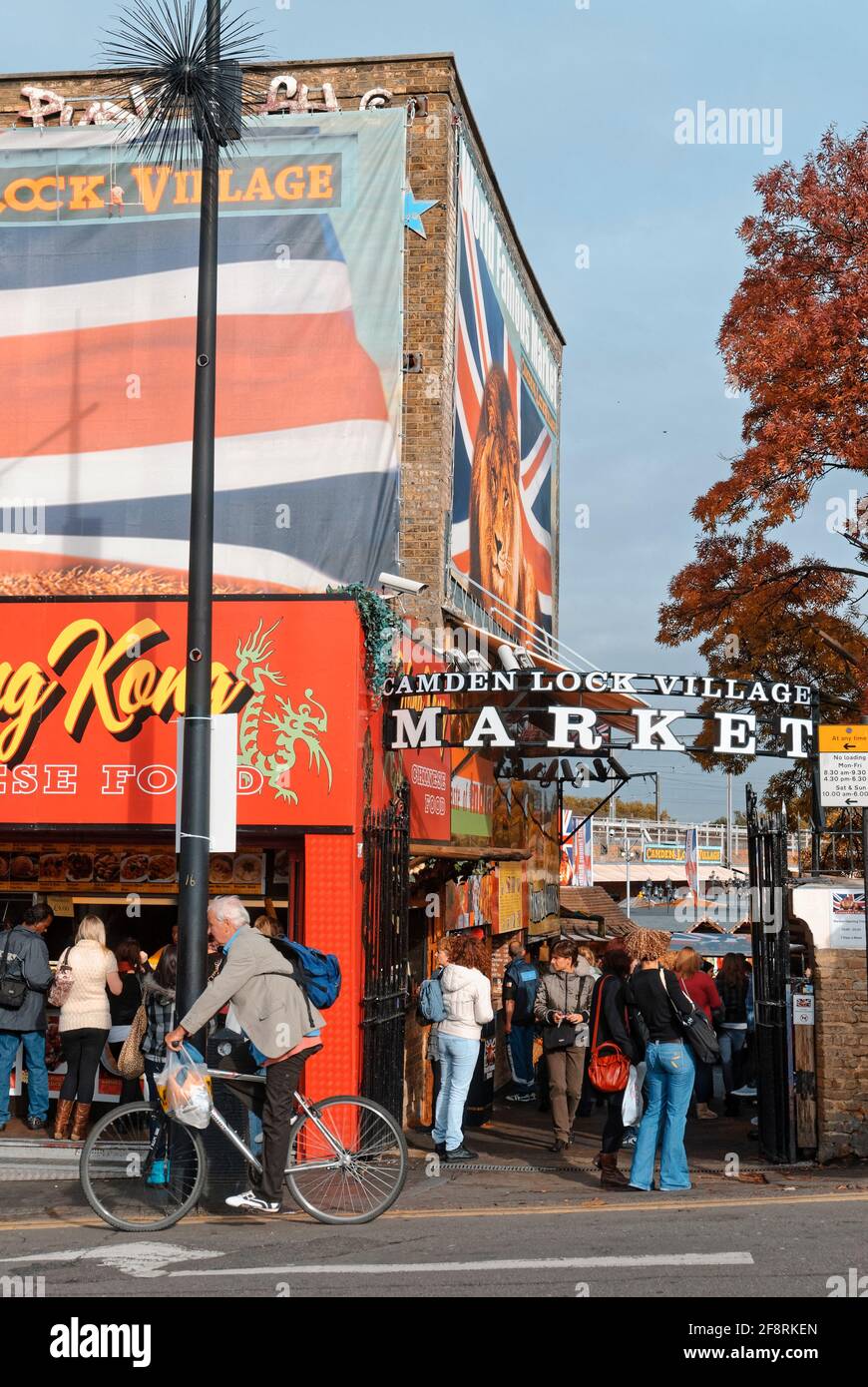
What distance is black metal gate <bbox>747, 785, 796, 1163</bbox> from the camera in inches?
448

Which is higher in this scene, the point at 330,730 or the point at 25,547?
the point at 25,547

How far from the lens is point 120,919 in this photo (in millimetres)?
13938

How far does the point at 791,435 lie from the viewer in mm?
19938

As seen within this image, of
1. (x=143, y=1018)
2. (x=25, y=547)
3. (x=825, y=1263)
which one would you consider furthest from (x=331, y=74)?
(x=825, y=1263)

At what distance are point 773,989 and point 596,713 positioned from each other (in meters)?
2.75

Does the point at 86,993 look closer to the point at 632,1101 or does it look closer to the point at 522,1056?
the point at 632,1101

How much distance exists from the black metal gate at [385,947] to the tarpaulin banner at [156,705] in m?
0.64

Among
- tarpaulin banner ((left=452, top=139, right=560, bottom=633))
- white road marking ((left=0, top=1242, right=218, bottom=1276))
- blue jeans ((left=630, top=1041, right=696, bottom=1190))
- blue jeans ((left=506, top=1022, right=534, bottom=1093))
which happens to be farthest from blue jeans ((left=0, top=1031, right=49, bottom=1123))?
tarpaulin banner ((left=452, top=139, right=560, bottom=633))

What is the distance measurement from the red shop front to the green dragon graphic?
0.01 meters

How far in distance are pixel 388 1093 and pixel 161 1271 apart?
197 inches

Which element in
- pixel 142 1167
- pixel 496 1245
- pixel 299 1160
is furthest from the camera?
pixel 142 1167

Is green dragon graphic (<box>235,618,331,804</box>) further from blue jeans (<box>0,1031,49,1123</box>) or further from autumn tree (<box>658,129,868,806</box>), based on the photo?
autumn tree (<box>658,129,868,806</box>)

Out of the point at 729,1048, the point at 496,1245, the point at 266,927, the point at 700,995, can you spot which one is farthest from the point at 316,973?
the point at 729,1048

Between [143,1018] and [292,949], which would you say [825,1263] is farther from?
[143,1018]
